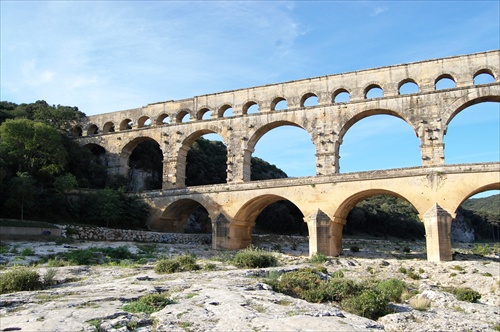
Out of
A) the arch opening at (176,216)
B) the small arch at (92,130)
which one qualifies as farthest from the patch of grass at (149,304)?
the small arch at (92,130)

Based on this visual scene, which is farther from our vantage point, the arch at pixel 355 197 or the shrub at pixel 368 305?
the arch at pixel 355 197

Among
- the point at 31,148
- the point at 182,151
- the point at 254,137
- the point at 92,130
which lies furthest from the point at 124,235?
the point at 92,130

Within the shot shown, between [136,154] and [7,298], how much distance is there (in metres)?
33.3

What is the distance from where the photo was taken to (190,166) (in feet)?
150

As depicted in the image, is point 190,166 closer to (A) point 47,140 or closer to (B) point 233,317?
(A) point 47,140

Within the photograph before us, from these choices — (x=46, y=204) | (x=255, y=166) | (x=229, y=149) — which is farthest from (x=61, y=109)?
(x=255, y=166)

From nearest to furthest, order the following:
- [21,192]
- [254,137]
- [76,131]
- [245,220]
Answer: [21,192] < [245,220] < [254,137] < [76,131]

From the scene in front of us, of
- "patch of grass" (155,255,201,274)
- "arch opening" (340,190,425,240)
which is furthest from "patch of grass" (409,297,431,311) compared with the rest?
"arch opening" (340,190,425,240)

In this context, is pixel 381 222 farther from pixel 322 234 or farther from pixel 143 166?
pixel 322 234

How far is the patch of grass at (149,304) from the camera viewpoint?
9273 mm

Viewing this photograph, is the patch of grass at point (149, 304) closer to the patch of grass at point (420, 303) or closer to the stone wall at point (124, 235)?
the patch of grass at point (420, 303)

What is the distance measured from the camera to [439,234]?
2448cm

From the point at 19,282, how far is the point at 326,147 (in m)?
22.1

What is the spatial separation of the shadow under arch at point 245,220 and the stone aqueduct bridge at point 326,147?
7cm
